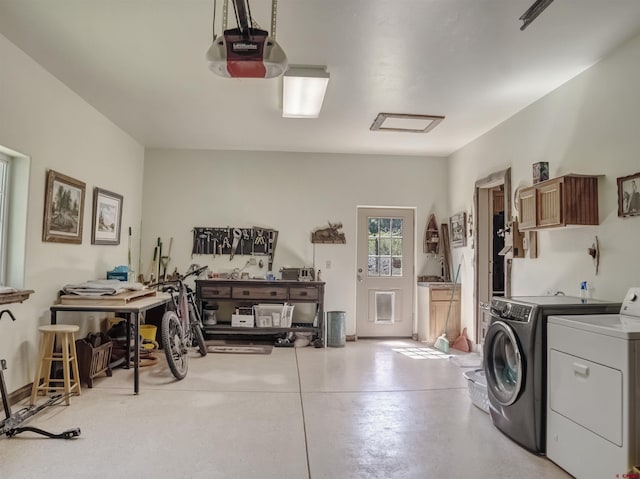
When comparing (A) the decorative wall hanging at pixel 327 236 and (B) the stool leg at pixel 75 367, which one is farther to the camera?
(A) the decorative wall hanging at pixel 327 236

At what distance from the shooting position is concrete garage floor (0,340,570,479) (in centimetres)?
228

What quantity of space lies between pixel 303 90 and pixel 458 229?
318 cm

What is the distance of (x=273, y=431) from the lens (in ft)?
9.04

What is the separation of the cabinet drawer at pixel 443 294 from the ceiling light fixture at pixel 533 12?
3.63 m

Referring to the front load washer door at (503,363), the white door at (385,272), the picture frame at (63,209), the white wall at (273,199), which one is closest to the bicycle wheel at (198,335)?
the white wall at (273,199)

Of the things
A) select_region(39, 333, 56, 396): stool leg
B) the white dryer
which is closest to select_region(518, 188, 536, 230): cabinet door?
the white dryer

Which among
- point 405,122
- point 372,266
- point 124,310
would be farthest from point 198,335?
point 405,122

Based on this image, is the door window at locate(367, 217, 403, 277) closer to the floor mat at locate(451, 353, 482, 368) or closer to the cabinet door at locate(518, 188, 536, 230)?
the floor mat at locate(451, 353, 482, 368)

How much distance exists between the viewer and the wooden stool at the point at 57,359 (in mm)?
3170

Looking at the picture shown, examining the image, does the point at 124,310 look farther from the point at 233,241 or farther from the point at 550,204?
the point at 550,204

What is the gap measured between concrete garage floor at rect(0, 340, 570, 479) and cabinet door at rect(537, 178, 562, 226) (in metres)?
1.60

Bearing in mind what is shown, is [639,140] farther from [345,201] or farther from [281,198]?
[281,198]

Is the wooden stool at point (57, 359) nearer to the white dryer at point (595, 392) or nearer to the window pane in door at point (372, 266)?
the white dryer at point (595, 392)

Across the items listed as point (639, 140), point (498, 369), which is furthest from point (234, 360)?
point (639, 140)
